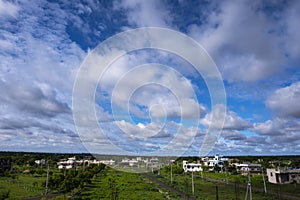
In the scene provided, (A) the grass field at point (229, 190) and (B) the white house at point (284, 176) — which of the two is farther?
(B) the white house at point (284, 176)

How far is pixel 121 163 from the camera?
117438 mm

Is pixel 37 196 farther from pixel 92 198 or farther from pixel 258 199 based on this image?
pixel 258 199

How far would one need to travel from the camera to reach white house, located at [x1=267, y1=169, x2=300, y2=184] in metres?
44.5

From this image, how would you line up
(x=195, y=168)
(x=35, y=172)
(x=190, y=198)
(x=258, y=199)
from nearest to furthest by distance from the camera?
1. (x=258, y=199)
2. (x=190, y=198)
3. (x=35, y=172)
4. (x=195, y=168)

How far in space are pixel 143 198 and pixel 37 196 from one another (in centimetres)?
1269

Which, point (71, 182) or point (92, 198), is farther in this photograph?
point (71, 182)

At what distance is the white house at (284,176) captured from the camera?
4453 centimetres

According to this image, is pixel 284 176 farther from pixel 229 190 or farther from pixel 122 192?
pixel 122 192

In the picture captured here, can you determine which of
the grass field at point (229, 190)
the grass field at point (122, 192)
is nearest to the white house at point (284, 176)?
the grass field at point (229, 190)

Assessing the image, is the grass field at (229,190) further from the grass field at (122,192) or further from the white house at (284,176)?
the grass field at (122,192)

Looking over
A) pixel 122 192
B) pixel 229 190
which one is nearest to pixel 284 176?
pixel 229 190

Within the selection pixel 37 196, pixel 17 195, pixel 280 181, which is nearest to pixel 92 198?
pixel 37 196

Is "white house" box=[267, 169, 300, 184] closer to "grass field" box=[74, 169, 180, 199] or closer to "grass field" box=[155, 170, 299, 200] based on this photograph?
"grass field" box=[155, 170, 299, 200]

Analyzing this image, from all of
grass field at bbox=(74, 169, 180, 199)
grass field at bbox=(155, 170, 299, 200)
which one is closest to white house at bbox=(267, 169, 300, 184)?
grass field at bbox=(155, 170, 299, 200)
